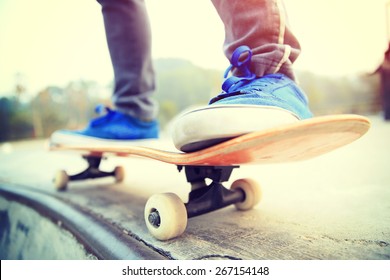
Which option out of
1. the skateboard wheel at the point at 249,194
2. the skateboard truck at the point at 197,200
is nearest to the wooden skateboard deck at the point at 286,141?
the skateboard truck at the point at 197,200

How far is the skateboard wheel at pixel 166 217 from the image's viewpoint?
0.64 m

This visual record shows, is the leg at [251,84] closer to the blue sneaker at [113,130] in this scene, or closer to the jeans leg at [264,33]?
the jeans leg at [264,33]

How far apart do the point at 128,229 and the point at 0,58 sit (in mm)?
1099

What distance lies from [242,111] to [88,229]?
1.87 feet

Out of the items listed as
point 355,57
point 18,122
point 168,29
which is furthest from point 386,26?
point 18,122

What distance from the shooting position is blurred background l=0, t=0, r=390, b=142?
1040 mm

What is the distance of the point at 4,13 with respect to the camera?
125 cm

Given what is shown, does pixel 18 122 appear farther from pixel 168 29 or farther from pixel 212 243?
pixel 212 243

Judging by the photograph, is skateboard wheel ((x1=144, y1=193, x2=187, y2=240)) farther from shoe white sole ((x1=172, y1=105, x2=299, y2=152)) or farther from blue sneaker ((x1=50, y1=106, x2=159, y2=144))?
blue sneaker ((x1=50, y1=106, x2=159, y2=144))

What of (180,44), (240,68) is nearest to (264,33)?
(240,68)

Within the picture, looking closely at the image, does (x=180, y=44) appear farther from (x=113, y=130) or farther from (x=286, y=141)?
(x=286, y=141)

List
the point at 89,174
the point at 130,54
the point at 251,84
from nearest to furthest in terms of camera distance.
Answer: the point at 251,84, the point at 130,54, the point at 89,174

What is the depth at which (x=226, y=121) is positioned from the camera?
1.86ft

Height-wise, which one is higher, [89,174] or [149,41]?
[149,41]
